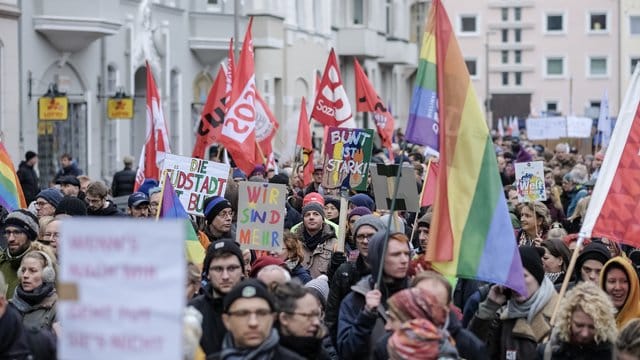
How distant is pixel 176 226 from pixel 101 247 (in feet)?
0.94

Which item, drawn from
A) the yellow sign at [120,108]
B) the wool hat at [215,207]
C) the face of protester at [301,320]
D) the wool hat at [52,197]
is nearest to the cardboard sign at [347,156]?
the wool hat at [215,207]

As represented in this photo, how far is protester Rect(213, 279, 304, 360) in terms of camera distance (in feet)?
24.5

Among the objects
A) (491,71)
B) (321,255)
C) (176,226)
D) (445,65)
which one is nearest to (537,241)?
(321,255)

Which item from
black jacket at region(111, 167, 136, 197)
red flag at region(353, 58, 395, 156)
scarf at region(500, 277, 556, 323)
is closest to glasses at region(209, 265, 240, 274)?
scarf at region(500, 277, 556, 323)

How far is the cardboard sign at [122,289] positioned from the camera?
5949mm

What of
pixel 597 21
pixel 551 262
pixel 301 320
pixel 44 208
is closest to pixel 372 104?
pixel 44 208

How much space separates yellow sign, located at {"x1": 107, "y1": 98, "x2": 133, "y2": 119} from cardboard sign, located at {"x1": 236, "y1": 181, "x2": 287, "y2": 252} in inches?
706

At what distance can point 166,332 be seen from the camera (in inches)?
234

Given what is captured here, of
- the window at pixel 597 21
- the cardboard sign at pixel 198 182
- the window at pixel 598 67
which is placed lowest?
the cardboard sign at pixel 198 182

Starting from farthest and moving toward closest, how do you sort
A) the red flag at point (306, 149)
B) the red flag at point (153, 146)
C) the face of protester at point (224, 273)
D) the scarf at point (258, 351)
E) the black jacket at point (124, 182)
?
1. the black jacket at point (124, 182)
2. the red flag at point (306, 149)
3. the red flag at point (153, 146)
4. the face of protester at point (224, 273)
5. the scarf at point (258, 351)

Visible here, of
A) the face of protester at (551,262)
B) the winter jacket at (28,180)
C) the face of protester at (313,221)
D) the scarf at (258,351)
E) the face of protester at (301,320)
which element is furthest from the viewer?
the winter jacket at (28,180)

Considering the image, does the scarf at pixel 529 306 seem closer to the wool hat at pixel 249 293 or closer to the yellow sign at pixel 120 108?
the wool hat at pixel 249 293

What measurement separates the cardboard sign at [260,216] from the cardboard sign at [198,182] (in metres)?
1.86

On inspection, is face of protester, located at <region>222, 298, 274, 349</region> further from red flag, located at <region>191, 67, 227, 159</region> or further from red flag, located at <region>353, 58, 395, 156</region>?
red flag, located at <region>353, 58, 395, 156</region>
